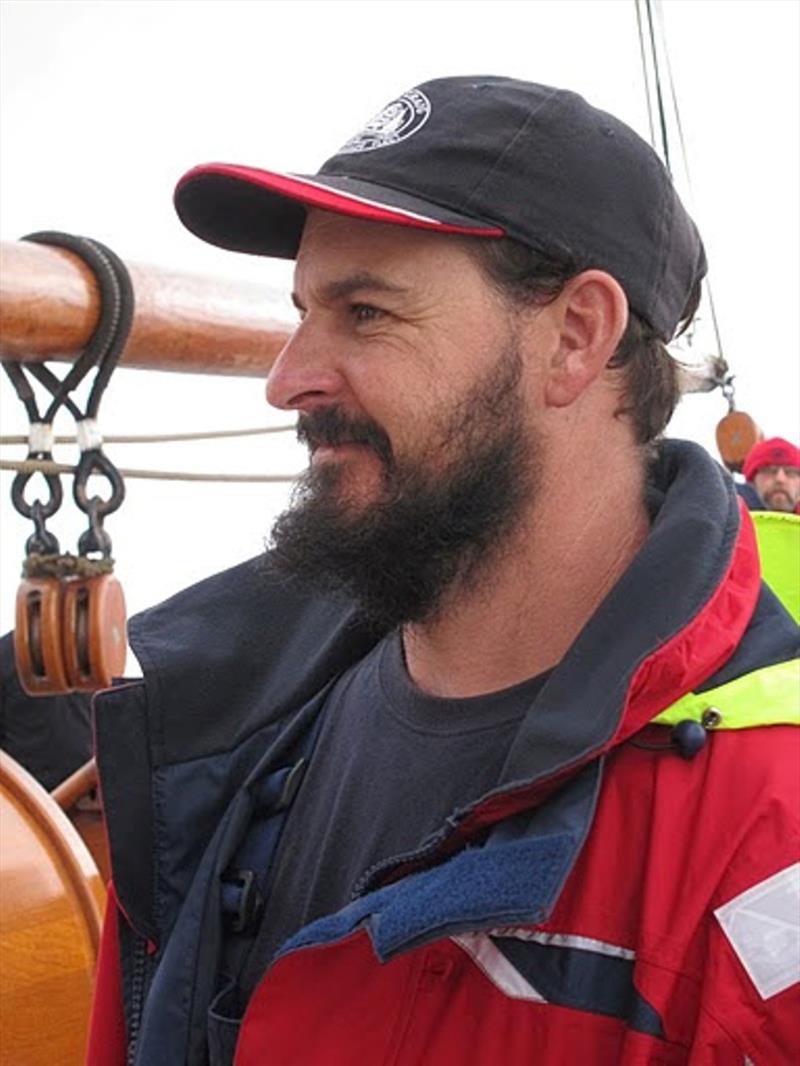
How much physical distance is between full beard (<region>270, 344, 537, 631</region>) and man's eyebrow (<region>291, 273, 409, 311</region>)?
66 mm

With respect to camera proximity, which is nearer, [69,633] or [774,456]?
[69,633]

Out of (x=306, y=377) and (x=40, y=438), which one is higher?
(x=306, y=377)

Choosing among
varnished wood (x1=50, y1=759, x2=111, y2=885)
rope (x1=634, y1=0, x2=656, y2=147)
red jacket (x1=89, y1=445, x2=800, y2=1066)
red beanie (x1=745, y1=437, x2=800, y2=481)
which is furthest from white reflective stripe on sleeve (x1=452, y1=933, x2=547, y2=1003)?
rope (x1=634, y1=0, x2=656, y2=147)

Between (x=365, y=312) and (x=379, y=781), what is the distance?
0.26 m

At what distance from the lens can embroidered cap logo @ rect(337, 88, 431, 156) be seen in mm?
989

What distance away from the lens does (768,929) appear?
756mm

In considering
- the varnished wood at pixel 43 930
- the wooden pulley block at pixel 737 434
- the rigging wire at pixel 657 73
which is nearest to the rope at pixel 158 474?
the varnished wood at pixel 43 930

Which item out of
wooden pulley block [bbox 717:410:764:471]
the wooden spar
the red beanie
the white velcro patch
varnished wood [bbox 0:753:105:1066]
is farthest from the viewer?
the red beanie

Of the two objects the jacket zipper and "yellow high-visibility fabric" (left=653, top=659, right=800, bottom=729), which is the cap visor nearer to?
"yellow high-visibility fabric" (left=653, top=659, right=800, bottom=729)

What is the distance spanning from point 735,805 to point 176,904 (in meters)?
0.41

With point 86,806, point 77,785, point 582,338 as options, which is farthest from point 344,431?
point 86,806

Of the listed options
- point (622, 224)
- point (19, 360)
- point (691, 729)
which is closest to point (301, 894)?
point (691, 729)

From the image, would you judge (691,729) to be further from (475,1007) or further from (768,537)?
(768,537)

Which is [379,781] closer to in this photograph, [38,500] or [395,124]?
[395,124]
